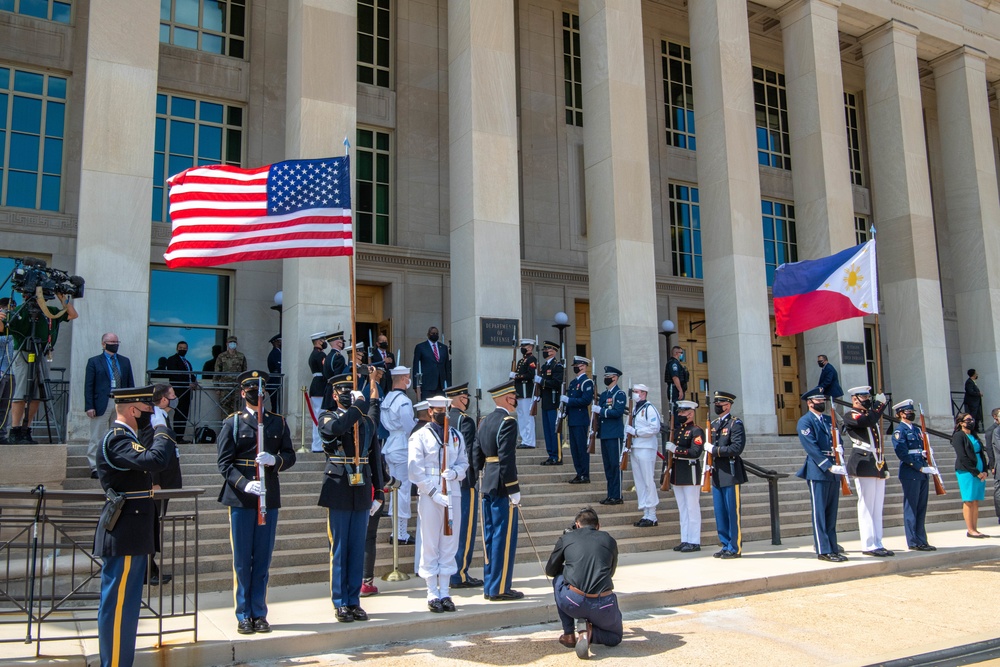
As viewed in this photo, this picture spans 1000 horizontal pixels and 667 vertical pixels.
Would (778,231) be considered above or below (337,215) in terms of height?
above

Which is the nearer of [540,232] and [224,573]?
[224,573]

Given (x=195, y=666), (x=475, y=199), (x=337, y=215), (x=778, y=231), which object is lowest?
(x=195, y=666)

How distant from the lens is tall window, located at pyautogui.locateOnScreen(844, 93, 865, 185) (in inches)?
1074

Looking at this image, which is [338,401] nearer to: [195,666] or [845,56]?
[195,666]

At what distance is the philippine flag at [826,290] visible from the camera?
41.4 feet

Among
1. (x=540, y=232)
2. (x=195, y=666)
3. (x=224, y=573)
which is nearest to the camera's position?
(x=195, y=666)

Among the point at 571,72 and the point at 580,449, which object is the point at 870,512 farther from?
the point at 571,72

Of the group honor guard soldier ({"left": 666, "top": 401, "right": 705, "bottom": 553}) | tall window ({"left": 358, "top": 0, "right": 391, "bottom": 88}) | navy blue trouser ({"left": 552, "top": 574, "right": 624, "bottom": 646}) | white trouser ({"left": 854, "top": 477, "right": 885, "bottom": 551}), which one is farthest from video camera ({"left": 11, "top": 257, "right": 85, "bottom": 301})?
tall window ({"left": 358, "top": 0, "right": 391, "bottom": 88})

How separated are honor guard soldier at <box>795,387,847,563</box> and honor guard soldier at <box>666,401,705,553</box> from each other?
1.43 metres

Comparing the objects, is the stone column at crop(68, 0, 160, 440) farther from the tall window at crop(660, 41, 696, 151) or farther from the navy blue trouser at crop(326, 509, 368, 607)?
the tall window at crop(660, 41, 696, 151)

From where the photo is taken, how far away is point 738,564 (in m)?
10.4

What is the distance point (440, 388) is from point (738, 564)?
21.9 ft

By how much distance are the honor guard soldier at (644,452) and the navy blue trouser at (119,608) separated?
302 inches

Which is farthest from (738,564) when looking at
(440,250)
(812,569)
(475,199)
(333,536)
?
(440,250)
